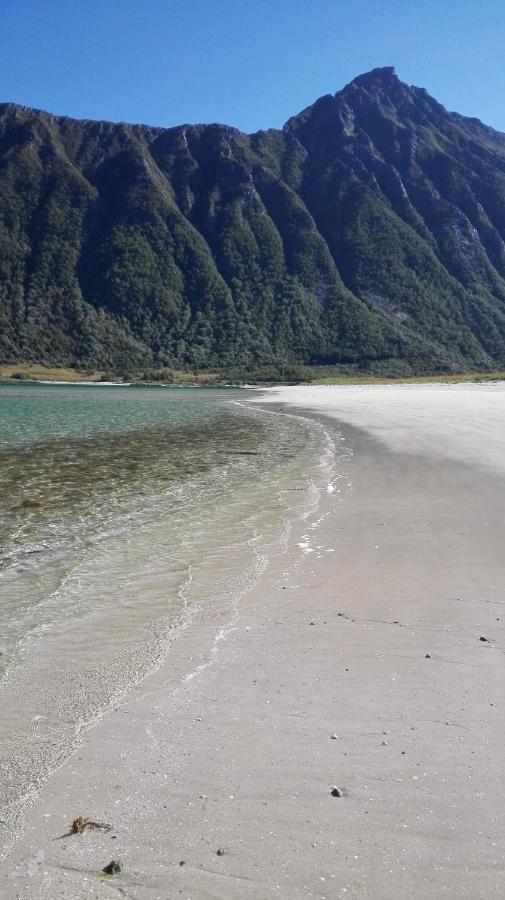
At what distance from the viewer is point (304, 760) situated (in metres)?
4.04

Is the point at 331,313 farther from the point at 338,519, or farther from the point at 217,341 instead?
the point at 338,519

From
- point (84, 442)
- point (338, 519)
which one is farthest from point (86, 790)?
point (84, 442)

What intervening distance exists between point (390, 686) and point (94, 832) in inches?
99.4

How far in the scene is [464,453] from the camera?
19.0 metres

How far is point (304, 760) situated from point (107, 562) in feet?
18.2

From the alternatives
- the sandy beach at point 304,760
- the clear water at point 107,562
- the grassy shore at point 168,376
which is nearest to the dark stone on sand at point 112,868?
the sandy beach at point 304,760

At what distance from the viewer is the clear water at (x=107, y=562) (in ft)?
15.7

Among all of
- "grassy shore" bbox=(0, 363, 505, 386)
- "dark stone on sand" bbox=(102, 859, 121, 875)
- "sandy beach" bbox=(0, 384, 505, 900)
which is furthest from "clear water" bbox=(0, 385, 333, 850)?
"grassy shore" bbox=(0, 363, 505, 386)

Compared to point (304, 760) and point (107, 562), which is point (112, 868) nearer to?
point (304, 760)

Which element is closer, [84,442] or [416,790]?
[416,790]

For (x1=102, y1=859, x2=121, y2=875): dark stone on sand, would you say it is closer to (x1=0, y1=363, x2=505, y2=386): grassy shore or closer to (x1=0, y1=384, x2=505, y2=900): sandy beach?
(x1=0, y1=384, x2=505, y2=900): sandy beach

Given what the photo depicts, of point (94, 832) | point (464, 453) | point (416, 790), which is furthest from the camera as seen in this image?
point (464, 453)

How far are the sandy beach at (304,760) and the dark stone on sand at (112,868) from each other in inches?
1.5

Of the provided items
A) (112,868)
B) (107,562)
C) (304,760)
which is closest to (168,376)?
(107,562)
